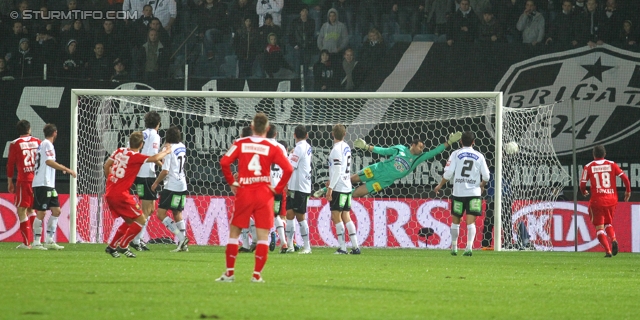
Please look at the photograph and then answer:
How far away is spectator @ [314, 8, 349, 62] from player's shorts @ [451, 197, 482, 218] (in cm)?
632

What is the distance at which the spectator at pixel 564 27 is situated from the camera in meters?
20.0

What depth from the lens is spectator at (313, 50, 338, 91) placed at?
19719mm

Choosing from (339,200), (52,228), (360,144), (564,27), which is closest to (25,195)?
(52,228)

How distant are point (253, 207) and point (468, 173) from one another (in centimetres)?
675

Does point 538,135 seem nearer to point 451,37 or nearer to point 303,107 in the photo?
point 451,37

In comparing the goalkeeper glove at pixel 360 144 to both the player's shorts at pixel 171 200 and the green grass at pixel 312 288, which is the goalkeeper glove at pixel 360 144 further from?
the player's shorts at pixel 171 200

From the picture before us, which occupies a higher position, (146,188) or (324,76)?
(324,76)

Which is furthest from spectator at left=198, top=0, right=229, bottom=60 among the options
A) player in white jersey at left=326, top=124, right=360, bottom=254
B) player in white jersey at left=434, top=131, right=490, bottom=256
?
player in white jersey at left=434, top=131, right=490, bottom=256

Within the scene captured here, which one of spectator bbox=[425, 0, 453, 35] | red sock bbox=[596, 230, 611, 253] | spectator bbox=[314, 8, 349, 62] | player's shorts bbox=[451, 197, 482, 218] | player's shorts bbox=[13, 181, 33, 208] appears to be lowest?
red sock bbox=[596, 230, 611, 253]

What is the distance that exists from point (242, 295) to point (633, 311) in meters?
3.25

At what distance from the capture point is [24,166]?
15047 mm

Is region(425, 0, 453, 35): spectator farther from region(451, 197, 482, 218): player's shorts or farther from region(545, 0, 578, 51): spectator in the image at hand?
region(451, 197, 482, 218): player's shorts

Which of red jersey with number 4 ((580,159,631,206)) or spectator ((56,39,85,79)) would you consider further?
Result: spectator ((56,39,85,79))
